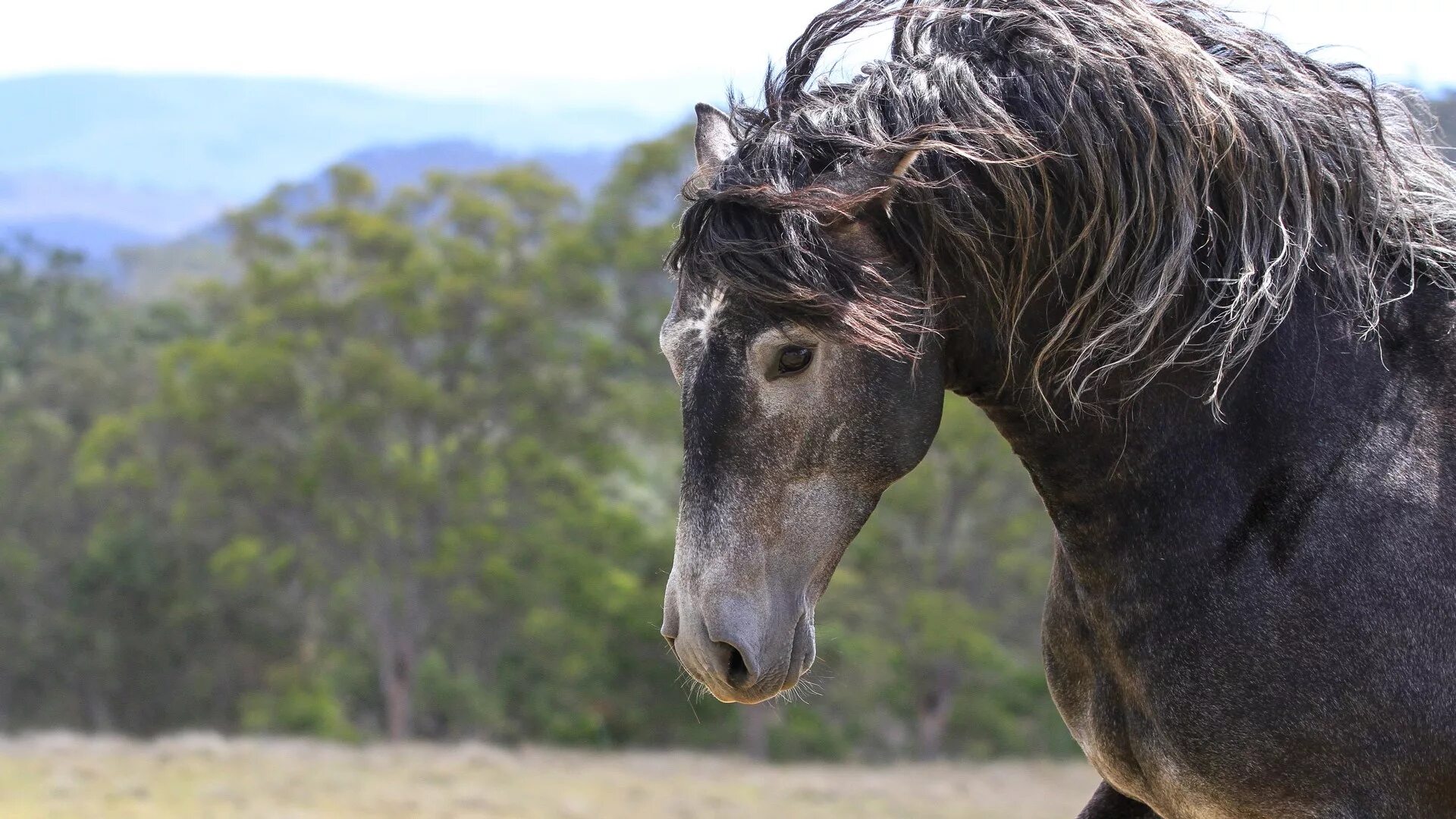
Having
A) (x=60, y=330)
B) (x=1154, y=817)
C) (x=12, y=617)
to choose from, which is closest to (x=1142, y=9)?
(x=1154, y=817)

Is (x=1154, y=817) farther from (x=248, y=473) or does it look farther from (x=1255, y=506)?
(x=248, y=473)

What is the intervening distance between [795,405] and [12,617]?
32.9m

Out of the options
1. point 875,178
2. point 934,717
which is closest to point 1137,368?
point 875,178

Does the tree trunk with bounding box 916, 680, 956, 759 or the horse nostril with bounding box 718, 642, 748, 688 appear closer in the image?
the horse nostril with bounding box 718, 642, 748, 688

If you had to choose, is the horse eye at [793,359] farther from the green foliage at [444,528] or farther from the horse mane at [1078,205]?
the green foliage at [444,528]

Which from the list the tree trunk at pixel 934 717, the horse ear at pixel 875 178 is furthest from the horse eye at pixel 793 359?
the tree trunk at pixel 934 717

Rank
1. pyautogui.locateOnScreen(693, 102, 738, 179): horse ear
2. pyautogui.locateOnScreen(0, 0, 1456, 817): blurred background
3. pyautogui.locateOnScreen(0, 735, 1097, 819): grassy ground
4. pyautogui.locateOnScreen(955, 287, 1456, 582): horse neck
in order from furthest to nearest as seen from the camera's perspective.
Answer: pyautogui.locateOnScreen(0, 0, 1456, 817): blurred background, pyautogui.locateOnScreen(0, 735, 1097, 819): grassy ground, pyautogui.locateOnScreen(693, 102, 738, 179): horse ear, pyautogui.locateOnScreen(955, 287, 1456, 582): horse neck

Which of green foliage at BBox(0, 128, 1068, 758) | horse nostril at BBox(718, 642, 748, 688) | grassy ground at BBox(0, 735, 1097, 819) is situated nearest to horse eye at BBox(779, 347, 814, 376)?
horse nostril at BBox(718, 642, 748, 688)

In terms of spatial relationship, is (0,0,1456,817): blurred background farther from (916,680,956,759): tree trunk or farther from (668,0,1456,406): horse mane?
(668,0,1456,406): horse mane

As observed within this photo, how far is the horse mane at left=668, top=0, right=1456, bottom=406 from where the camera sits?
1981 mm

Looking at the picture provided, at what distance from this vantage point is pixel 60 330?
4366cm

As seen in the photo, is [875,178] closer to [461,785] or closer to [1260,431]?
[1260,431]

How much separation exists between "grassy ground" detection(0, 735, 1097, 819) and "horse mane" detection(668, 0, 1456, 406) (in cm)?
1241

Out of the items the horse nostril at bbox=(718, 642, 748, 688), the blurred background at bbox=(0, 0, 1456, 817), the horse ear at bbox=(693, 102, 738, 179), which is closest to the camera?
the horse nostril at bbox=(718, 642, 748, 688)
